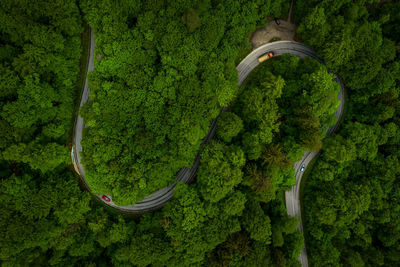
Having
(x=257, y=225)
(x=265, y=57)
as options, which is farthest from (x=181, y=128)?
(x=265, y=57)

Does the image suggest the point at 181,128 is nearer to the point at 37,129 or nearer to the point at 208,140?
the point at 208,140

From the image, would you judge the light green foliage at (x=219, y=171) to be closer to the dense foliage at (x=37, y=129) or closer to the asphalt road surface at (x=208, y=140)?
the asphalt road surface at (x=208, y=140)

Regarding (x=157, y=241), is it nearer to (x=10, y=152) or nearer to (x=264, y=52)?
(x=10, y=152)

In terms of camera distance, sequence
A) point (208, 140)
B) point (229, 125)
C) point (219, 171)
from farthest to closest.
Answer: point (208, 140)
point (229, 125)
point (219, 171)

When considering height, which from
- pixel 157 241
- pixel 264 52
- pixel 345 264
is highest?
pixel 264 52

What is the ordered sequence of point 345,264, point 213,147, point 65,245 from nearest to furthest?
point 65,245 < point 213,147 < point 345,264

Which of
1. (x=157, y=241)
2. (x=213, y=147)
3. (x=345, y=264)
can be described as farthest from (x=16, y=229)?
(x=345, y=264)

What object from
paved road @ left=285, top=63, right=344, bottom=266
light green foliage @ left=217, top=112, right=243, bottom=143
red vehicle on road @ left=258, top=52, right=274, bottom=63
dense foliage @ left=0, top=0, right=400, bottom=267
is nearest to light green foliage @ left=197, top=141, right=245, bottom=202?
dense foliage @ left=0, top=0, right=400, bottom=267
